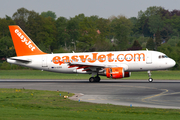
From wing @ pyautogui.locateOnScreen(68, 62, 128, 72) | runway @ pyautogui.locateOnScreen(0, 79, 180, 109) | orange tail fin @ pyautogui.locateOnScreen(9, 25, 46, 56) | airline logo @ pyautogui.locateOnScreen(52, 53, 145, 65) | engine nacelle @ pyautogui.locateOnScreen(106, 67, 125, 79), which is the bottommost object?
runway @ pyautogui.locateOnScreen(0, 79, 180, 109)

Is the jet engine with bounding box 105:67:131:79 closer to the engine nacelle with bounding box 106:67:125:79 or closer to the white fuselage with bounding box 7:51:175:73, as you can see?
the engine nacelle with bounding box 106:67:125:79

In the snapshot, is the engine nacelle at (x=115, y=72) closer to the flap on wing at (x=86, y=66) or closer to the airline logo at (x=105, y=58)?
the flap on wing at (x=86, y=66)

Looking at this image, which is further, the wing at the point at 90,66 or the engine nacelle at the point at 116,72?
the wing at the point at 90,66

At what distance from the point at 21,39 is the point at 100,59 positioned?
39.3 feet

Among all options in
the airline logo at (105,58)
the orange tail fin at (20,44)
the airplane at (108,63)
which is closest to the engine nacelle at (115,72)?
the airplane at (108,63)

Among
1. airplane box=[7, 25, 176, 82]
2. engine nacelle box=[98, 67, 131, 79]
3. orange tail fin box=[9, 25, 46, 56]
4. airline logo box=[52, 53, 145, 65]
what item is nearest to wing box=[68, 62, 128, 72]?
airplane box=[7, 25, 176, 82]

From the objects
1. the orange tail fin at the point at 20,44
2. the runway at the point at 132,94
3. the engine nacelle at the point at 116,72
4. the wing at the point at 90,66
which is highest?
the orange tail fin at the point at 20,44

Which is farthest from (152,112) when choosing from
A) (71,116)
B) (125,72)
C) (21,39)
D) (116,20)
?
(116,20)

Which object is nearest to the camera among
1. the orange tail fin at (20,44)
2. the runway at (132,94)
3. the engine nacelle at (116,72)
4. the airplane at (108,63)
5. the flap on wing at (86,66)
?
the runway at (132,94)

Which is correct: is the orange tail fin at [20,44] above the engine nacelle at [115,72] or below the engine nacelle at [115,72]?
above

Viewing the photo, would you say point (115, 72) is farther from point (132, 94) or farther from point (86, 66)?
point (132, 94)

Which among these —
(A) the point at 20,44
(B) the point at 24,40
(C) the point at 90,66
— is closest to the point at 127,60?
(C) the point at 90,66

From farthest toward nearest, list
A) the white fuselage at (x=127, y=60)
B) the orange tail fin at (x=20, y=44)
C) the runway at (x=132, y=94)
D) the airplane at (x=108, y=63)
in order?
the orange tail fin at (x=20, y=44) < the white fuselage at (x=127, y=60) < the airplane at (x=108, y=63) < the runway at (x=132, y=94)

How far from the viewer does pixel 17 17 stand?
452ft
